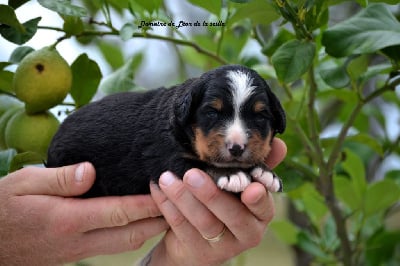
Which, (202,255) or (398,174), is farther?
(398,174)

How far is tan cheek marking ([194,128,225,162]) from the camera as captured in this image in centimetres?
109

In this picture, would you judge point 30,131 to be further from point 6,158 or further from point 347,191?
point 347,191

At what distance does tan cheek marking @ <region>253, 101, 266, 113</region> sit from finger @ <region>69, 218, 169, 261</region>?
0.38 metres

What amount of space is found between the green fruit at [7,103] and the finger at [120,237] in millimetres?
386

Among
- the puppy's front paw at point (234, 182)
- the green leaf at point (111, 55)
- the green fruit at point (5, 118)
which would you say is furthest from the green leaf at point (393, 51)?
the green leaf at point (111, 55)

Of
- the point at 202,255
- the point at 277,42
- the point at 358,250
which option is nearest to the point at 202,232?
the point at 202,255

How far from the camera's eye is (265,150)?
1.14 meters

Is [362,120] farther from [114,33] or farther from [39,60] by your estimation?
[39,60]

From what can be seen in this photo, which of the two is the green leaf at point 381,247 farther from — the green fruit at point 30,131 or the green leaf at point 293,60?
the green fruit at point 30,131

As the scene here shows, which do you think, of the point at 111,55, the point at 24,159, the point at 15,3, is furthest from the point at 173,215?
the point at 111,55

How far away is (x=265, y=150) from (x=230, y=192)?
0.10 meters

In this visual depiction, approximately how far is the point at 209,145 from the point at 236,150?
6cm

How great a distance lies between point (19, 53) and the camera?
155cm

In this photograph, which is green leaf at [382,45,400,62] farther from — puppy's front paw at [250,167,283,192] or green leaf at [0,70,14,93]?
green leaf at [0,70,14,93]
